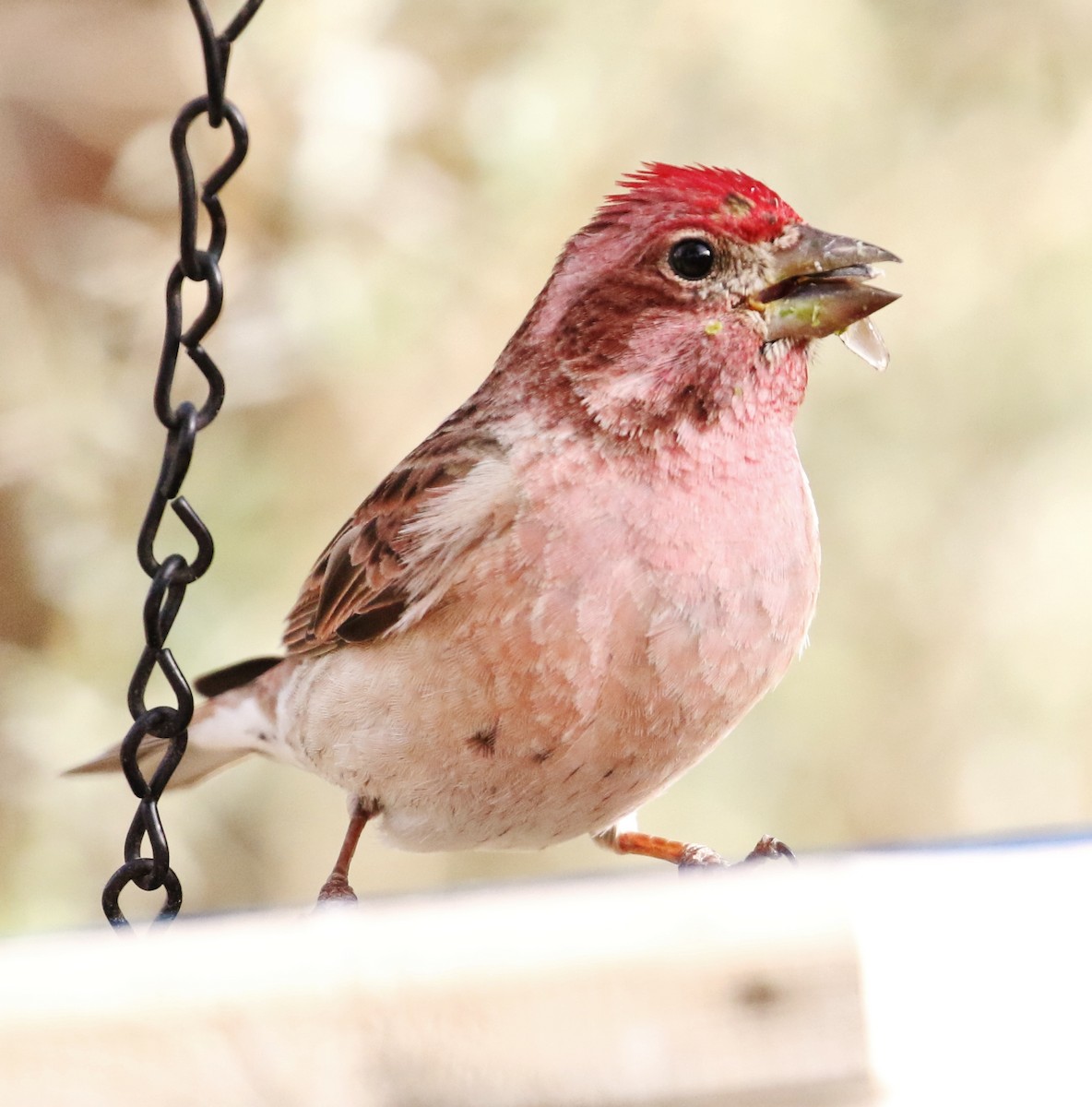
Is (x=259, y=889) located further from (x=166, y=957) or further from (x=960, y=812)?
(x=166, y=957)

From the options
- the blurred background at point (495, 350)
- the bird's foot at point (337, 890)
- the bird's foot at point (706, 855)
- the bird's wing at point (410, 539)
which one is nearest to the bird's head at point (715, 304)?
the bird's wing at point (410, 539)

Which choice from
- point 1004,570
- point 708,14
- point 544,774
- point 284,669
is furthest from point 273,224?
point 544,774

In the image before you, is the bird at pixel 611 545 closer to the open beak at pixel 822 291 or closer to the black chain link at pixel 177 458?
the open beak at pixel 822 291

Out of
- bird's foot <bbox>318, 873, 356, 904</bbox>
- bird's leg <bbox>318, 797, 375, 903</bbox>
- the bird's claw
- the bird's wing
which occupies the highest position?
the bird's wing

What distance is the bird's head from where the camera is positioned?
6.21 feet

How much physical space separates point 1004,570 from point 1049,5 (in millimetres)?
1362

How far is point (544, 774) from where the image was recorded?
1854mm

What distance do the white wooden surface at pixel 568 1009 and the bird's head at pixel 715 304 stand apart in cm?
91

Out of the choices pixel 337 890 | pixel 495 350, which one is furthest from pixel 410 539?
pixel 495 350

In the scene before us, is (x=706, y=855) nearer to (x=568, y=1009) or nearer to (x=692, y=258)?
(x=692, y=258)

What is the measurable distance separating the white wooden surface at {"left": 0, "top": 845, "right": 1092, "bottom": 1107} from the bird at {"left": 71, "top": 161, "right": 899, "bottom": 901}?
732 millimetres

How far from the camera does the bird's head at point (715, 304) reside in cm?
189

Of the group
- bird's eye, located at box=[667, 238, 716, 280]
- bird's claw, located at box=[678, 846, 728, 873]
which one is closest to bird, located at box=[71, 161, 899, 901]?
bird's eye, located at box=[667, 238, 716, 280]

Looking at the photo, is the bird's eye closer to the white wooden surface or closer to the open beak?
the open beak
